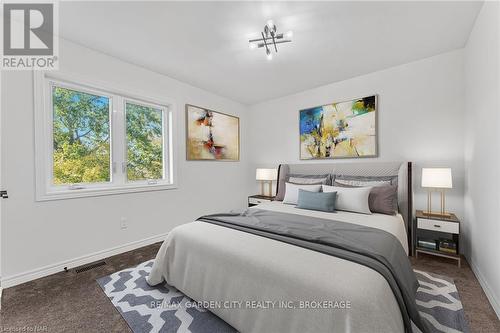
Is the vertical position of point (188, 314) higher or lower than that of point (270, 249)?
lower

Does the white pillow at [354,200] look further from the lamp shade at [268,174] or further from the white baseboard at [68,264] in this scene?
the white baseboard at [68,264]

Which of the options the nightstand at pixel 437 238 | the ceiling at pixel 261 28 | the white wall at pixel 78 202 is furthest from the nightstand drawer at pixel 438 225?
the white wall at pixel 78 202

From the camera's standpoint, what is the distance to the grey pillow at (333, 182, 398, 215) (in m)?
2.40

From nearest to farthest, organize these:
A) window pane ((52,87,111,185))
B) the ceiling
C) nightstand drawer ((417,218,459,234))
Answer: the ceiling → nightstand drawer ((417,218,459,234)) → window pane ((52,87,111,185))

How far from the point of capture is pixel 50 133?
225cm

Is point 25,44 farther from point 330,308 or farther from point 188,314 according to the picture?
point 330,308

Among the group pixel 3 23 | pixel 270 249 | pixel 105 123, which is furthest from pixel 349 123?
pixel 3 23

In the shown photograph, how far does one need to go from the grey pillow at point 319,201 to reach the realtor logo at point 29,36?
3148mm

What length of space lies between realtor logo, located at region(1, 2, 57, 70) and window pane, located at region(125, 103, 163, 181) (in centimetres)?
90

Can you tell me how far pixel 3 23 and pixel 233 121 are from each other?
10.1 feet

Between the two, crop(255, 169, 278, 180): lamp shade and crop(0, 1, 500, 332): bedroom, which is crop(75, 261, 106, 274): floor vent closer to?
crop(0, 1, 500, 332): bedroom

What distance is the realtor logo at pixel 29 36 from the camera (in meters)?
1.89

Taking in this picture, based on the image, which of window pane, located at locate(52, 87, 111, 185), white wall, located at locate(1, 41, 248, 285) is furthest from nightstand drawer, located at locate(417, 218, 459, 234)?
window pane, located at locate(52, 87, 111, 185)

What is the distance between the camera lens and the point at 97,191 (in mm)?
2488
